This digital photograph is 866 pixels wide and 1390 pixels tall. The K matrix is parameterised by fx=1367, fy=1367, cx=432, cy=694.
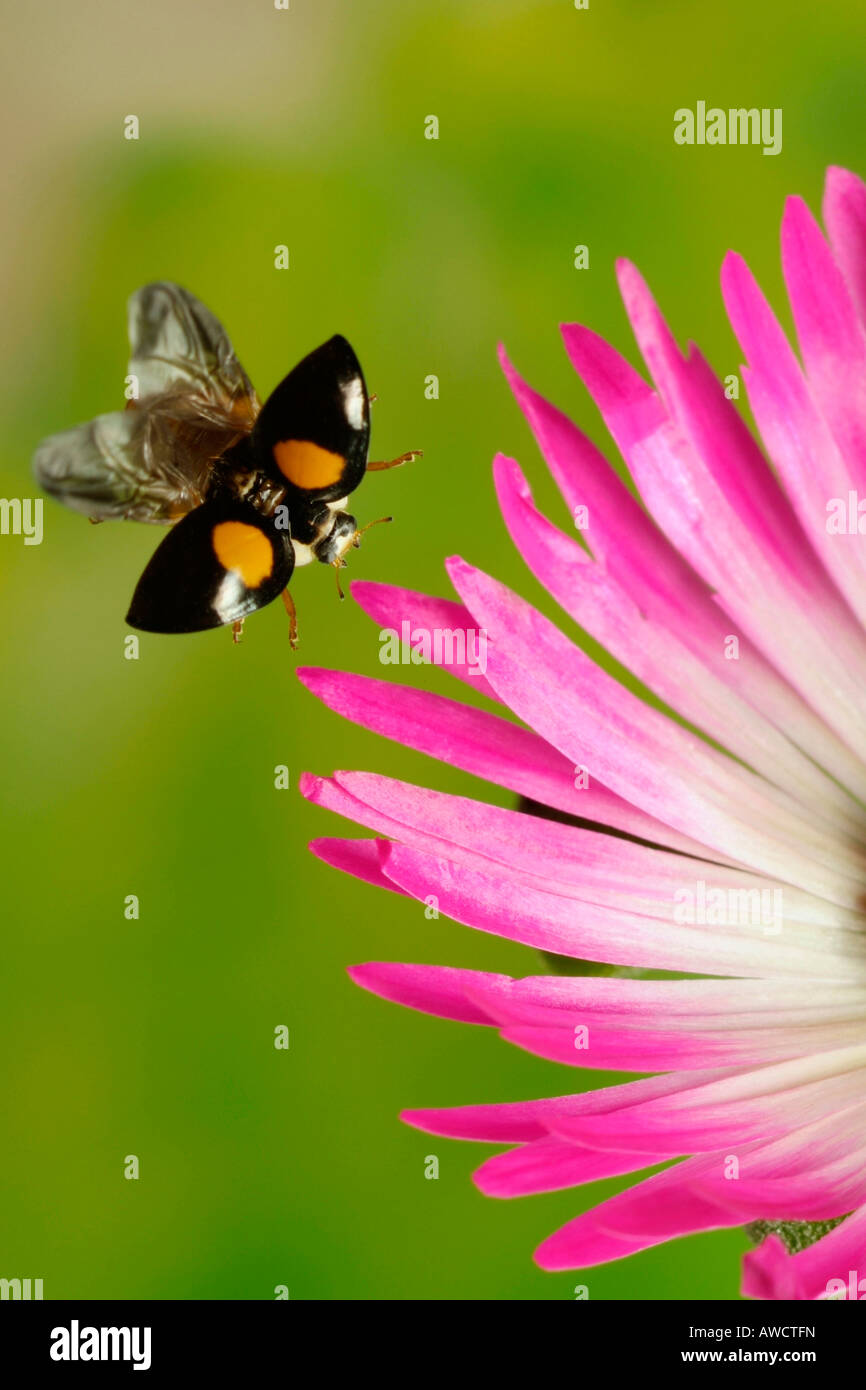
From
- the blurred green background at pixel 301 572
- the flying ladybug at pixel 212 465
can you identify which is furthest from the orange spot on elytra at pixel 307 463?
the blurred green background at pixel 301 572

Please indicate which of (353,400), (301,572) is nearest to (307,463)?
(353,400)

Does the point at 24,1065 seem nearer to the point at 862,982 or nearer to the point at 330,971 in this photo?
the point at 330,971

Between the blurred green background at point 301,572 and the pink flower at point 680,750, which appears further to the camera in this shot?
the blurred green background at point 301,572

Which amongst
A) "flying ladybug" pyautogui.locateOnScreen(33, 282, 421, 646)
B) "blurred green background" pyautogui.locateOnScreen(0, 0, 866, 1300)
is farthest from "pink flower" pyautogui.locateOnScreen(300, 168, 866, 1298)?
"blurred green background" pyautogui.locateOnScreen(0, 0, 866, 1300)

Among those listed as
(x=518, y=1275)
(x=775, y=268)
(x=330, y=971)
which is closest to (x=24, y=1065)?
(x=330, y=971)

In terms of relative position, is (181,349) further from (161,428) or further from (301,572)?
(301,572)

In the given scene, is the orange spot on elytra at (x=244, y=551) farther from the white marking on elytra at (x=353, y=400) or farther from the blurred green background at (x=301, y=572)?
the blurred green background at (x=301, y=572)
